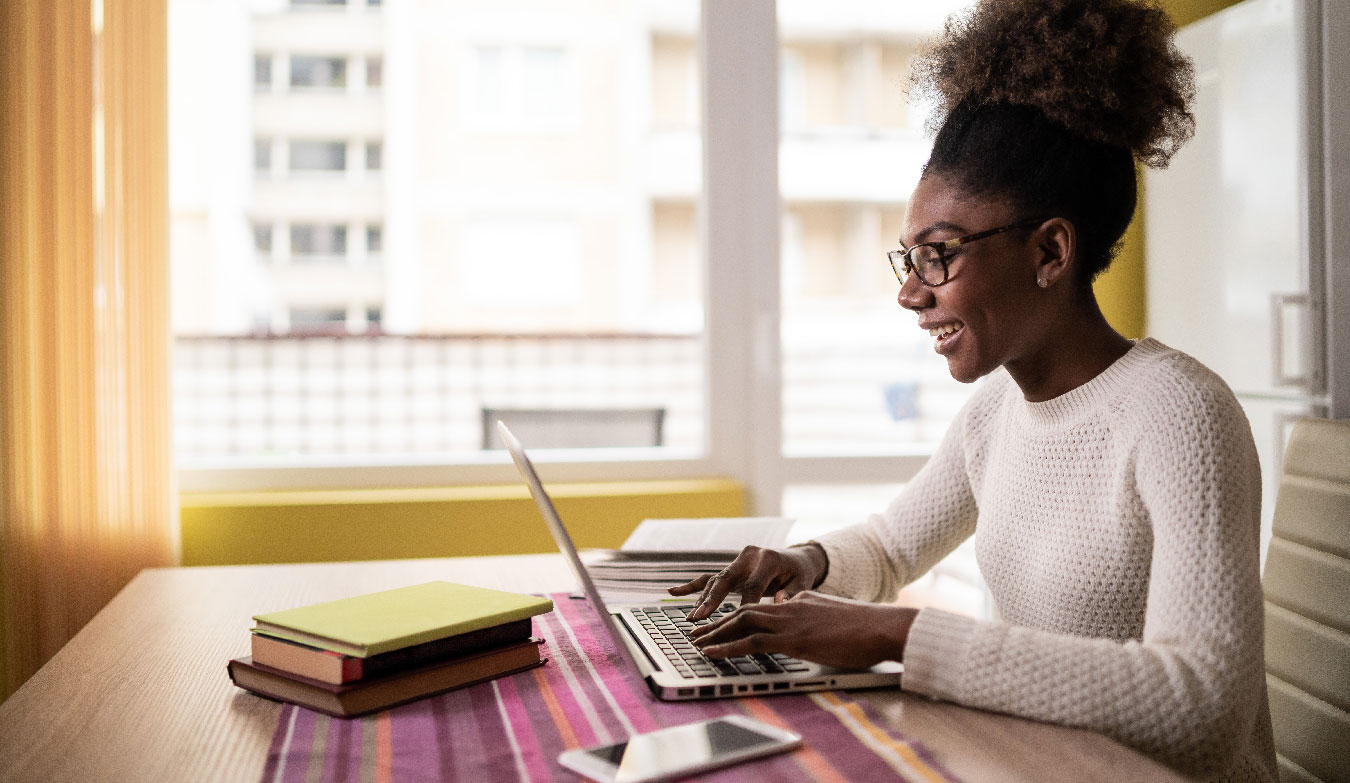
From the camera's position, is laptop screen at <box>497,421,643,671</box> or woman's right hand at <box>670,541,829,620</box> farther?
woman's right hand at <box>670,541,829,620</box>

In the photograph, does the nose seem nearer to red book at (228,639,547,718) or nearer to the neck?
the neck

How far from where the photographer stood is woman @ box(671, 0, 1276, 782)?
0.89m

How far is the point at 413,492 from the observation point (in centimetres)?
256

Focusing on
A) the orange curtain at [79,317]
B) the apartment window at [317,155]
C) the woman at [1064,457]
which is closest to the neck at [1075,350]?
the woman at [1064,457]

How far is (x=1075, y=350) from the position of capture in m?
1.19

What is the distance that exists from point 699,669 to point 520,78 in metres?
3.45

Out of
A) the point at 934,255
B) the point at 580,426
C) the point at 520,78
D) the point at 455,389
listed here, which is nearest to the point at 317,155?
the point at 520,78

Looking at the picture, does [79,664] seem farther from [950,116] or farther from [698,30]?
[698,30]

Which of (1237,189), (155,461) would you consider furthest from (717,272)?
(155,461)

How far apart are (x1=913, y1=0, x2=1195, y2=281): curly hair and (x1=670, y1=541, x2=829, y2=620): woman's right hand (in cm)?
47

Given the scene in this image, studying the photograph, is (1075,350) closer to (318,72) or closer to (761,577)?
(761,577)

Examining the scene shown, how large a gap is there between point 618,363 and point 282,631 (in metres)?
2.32

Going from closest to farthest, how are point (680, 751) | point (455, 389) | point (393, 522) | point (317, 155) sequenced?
point (680, 751) → point (393, 522) → point (455, 389) → point (317, 155)

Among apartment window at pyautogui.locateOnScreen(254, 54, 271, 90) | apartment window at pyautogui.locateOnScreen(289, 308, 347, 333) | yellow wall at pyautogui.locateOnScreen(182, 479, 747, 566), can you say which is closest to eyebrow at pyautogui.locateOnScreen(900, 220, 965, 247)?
yellow wall at pyautogui.locateOnScreen(182, 479, 747, 566)
